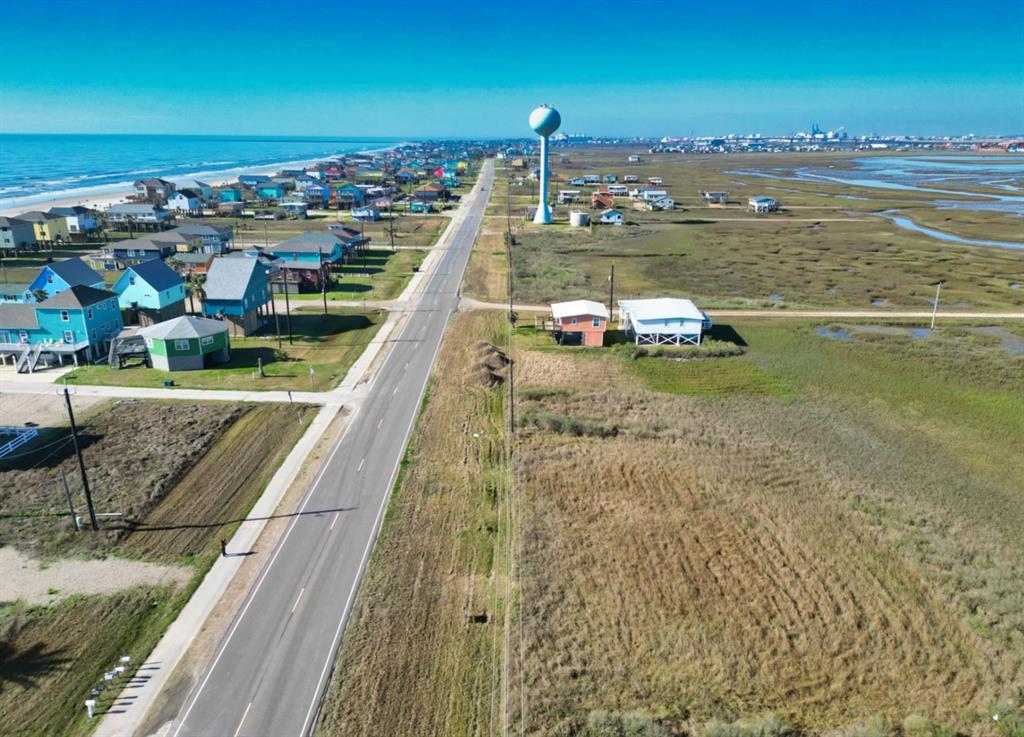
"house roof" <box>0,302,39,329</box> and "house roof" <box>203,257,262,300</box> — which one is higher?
"house roof" <box>203,257,262,300</box>

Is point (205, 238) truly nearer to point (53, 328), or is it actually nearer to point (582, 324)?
point (53, 328)

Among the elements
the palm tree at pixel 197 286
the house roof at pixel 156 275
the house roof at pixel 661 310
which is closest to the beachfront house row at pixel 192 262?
the palm tree at pixel 197 286

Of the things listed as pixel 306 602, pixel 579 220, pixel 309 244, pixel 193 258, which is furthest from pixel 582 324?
pixel 579 220

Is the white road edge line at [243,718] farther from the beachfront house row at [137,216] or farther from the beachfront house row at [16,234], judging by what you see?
the beachfront house row at [137,216]

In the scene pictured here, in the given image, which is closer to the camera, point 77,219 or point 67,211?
point 67,211

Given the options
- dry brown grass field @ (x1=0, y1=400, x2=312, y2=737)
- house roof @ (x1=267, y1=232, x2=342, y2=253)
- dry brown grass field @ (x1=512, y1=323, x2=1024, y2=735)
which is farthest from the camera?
house roof @ (x1=267, y1=232, x2=342, y2=253)

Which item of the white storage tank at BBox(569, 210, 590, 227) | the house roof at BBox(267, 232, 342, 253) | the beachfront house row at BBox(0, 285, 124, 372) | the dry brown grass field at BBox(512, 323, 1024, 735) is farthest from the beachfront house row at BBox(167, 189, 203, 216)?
the dry brown grass field at BBox(512, 323, 1024, 735)

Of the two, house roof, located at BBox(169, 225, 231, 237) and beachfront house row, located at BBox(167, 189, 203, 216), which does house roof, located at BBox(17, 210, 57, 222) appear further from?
beachfront house row, located at BBox(167, 189, 203, 216)
